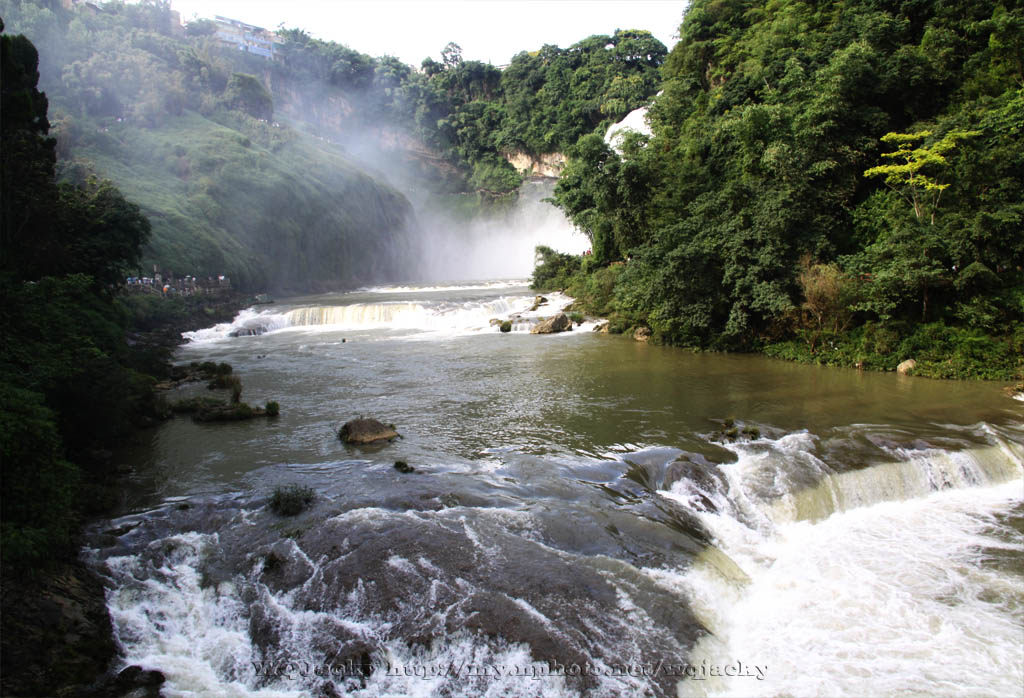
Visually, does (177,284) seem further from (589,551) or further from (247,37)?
(247,37)

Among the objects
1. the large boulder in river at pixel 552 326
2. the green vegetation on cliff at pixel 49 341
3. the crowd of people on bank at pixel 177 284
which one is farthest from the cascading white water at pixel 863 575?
the crowd of people on bank at pixel 177 284

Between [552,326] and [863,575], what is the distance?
16.8 m

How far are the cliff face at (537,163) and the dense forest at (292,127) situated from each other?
3.08 ft

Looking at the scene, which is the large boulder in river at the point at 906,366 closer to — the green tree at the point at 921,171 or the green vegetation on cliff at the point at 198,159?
the green tree at the point at 921,171

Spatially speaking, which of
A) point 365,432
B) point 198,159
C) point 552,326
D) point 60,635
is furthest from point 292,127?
point 60,635

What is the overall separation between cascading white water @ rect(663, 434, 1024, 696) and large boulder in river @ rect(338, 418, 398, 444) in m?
5.36

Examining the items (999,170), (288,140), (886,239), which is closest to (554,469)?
(886,239)

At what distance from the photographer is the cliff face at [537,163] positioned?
2474 inches

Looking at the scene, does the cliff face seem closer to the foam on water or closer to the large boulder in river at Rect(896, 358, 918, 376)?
the foam on water

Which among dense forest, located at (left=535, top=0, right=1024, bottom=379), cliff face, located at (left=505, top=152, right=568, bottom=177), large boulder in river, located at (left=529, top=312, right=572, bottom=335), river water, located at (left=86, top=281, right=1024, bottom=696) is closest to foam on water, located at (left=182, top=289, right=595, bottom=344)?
large boulder in river, located at (left=529, top=312, right=572, bottom=335)

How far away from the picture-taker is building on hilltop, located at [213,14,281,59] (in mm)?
74312

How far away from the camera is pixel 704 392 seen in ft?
44.2

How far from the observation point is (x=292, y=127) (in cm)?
5778

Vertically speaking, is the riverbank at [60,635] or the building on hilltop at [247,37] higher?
the building on hilltop at [247,37]
